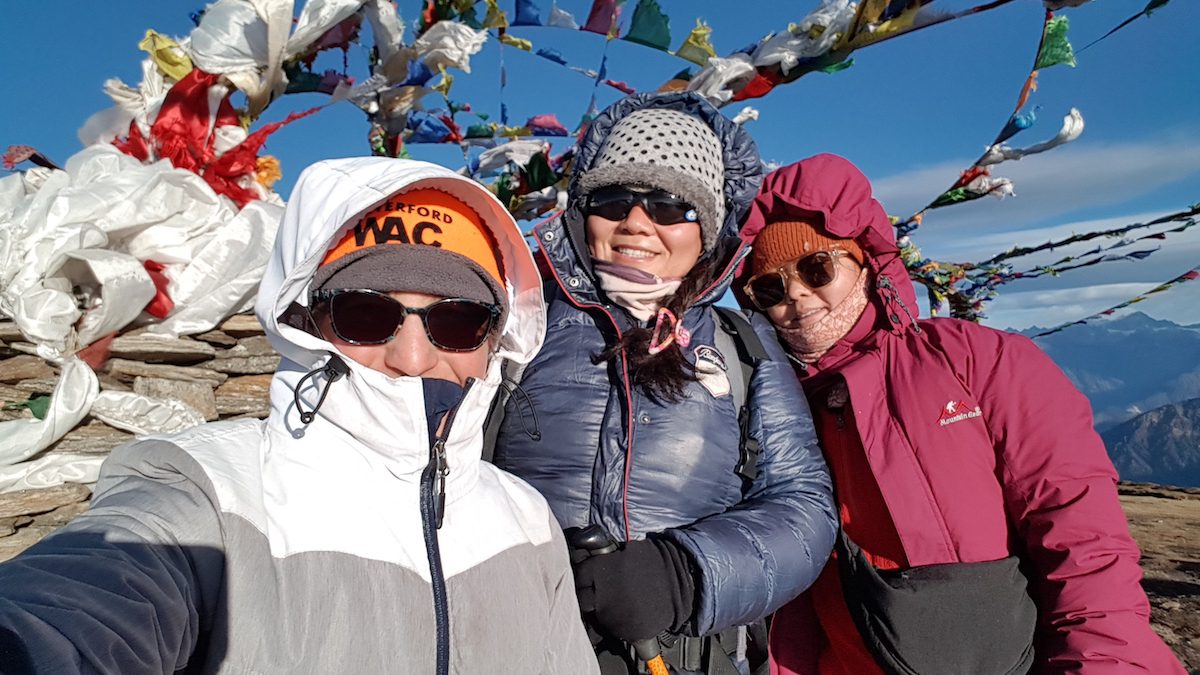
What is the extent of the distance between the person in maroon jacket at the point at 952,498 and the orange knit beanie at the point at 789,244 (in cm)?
1

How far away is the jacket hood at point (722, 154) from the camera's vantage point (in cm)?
241

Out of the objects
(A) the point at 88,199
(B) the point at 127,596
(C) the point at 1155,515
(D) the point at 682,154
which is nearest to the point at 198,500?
(B) the point at 127,596

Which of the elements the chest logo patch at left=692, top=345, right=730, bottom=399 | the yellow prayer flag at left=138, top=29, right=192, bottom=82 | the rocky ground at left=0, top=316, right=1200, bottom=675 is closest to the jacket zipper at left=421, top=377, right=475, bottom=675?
the chest logo patch at left=692, top=345, right=730, bottom=399

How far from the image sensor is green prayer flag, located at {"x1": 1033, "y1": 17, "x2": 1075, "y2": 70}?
2959 millimetres

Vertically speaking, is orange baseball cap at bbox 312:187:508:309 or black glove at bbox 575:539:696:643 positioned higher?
orange baseball cap at bbox 312:187:508:309

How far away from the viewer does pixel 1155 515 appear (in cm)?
913

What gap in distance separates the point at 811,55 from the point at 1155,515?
9855 millimetres

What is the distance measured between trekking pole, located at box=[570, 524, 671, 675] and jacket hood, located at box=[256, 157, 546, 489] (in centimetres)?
38

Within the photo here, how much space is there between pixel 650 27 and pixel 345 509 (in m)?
3.08

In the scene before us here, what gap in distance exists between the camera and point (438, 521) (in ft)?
4.53

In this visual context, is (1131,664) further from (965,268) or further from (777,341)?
(965,268)

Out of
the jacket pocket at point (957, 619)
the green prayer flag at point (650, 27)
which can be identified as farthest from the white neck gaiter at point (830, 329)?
the green prayer flag at point (650, 27)

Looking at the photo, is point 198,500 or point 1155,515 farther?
point 1155,515

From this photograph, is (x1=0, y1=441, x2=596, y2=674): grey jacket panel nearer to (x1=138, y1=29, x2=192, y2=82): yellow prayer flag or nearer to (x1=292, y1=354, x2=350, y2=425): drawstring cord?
(x1=292, y1=354, x2=350, y2=425): drawstring cord
